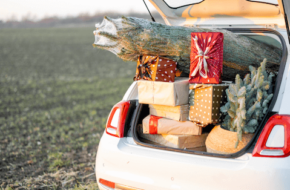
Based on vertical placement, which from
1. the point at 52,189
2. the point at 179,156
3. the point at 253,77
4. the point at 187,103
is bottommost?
the point at 52,189

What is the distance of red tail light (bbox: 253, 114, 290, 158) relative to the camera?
180cm

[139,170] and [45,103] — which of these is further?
[45,103]

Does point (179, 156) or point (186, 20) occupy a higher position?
point (186, 20)

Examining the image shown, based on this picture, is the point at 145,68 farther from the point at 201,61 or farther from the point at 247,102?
the point at 247,102

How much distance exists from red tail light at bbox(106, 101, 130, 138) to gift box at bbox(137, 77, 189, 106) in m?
0.19

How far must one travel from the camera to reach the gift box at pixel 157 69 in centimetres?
247

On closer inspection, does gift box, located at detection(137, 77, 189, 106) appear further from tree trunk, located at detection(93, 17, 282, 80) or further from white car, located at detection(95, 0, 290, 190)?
tree trunk, located at detection(93, 17, 282, 80)

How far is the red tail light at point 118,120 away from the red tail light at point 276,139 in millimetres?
1060

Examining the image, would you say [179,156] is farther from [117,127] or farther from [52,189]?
[52,189]

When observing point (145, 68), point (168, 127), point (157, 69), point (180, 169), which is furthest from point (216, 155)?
point (145, 68)

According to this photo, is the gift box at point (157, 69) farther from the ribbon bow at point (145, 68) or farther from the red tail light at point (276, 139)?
the red tail light at point (276, 139)

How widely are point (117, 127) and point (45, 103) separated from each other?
6.03 metres

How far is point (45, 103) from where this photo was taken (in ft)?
26.2

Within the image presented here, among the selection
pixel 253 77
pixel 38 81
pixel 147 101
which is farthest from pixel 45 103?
pixel 253 77
